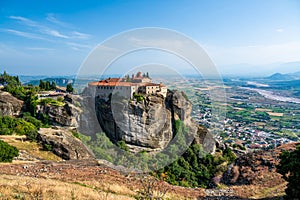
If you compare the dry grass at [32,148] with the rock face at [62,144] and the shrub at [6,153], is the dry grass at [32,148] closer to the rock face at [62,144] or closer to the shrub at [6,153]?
the rock face at [62,144]

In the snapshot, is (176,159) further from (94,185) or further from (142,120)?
(94,185)

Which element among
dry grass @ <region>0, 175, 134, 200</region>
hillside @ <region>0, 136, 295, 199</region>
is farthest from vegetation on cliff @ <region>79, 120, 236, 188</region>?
dry grass @ <region>0, 175, 134, 200</region>

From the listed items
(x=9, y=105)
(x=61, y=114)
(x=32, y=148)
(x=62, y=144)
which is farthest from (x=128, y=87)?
(x=9, y=105)

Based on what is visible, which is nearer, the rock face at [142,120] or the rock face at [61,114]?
the rock face at [61,114]

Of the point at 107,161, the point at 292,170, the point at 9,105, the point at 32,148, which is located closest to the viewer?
the point at 292,170

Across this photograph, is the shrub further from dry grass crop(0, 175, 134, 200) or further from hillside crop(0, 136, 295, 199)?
dry grass crop(0, 175, 134, 200)

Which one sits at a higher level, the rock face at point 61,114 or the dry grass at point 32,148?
the rock face at point 61,114

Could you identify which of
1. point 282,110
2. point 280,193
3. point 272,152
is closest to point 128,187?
point 280,193

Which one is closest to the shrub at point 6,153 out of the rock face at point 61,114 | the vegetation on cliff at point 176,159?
the vegetation on cliff at point 176,159
